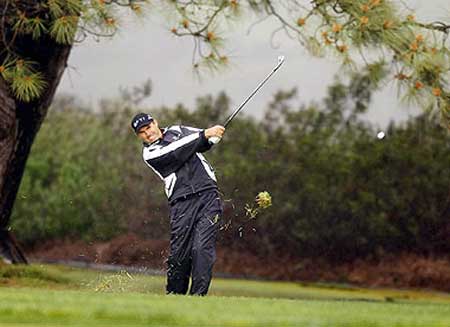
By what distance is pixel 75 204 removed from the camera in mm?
24312

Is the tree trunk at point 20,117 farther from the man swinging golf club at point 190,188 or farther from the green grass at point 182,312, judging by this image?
the green grass at point 182,312

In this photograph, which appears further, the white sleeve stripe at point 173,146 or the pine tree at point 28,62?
the pine tree at point 28,62

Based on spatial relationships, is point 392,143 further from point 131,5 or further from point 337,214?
point 131,5

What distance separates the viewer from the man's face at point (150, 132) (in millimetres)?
9734

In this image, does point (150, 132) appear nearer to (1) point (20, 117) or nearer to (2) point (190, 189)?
(2) point (190, 189)

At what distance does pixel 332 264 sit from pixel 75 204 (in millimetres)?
5932

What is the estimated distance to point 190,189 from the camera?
9.66 metres

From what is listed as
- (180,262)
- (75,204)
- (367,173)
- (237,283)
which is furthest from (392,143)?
(180,262)

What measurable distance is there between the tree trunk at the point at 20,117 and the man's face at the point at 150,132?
15.6 ft

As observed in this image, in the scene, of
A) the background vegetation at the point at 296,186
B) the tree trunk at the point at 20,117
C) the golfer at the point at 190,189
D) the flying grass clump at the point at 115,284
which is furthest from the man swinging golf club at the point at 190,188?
the background vegetation at the point at 296,186

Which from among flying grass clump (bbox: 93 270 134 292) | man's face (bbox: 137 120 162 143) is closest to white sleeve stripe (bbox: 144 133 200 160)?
man's face (bbox: 137 120 162 143)

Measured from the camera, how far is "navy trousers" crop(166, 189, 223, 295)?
380 inches

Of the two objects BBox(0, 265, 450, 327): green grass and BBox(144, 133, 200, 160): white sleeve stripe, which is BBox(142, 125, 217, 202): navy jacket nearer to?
BBox(144, 133, 200, 160): white sleeve stripe

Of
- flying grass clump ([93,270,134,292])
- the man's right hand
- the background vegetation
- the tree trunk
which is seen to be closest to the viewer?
the man's right hand
